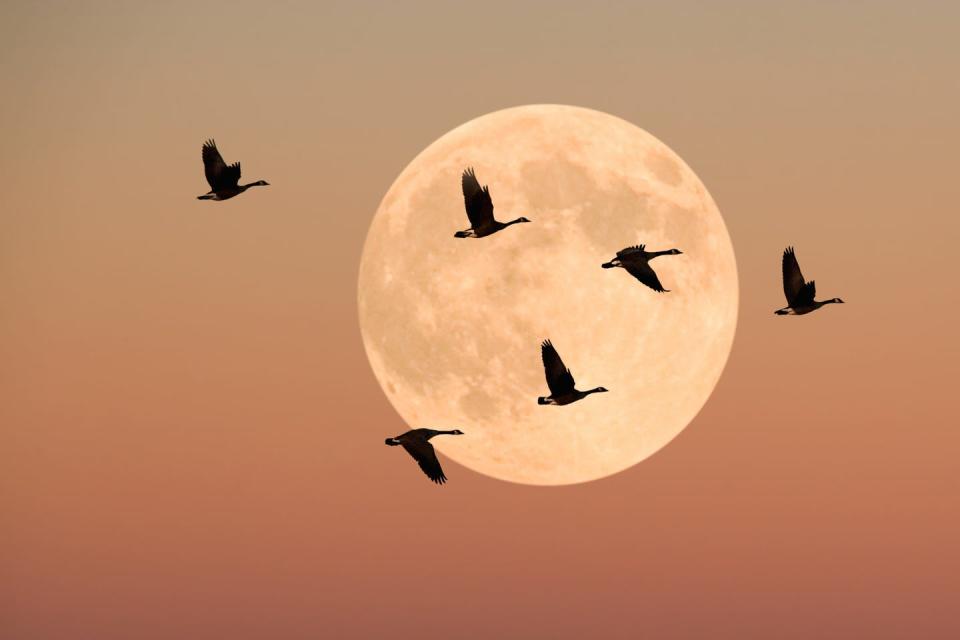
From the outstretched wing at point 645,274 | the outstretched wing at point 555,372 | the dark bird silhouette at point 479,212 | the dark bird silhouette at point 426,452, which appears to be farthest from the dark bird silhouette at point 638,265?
the dark bird silhouette at point 426,452

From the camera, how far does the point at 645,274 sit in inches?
1574

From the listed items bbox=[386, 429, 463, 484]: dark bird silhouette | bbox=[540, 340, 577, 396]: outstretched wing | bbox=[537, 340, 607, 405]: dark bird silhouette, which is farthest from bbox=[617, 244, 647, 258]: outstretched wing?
bbox=[386, 429, 463, 484]: dark bird silhouette

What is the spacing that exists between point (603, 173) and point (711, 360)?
433 cm

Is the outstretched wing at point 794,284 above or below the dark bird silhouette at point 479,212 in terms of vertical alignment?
below

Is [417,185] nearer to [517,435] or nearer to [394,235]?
[394,235]

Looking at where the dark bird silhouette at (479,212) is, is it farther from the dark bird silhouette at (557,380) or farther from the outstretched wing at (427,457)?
the outstretched wing at (427,457)

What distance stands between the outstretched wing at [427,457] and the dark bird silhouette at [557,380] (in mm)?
2570

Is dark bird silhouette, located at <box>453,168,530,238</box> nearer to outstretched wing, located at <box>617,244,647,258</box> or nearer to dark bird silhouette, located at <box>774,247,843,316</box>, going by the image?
outstretched wing, located at <box>617,244,647,258</box>

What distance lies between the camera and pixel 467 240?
40.8 m

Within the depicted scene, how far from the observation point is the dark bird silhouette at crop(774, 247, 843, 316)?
4200cm

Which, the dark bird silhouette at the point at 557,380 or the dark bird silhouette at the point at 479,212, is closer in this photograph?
the dark bird silhouette at the point at 557,380

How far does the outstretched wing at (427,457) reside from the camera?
4122cm

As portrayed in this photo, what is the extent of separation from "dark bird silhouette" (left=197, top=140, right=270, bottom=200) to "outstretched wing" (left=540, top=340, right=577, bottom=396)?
22.7 feet

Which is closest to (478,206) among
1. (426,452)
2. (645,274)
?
(645,274)
